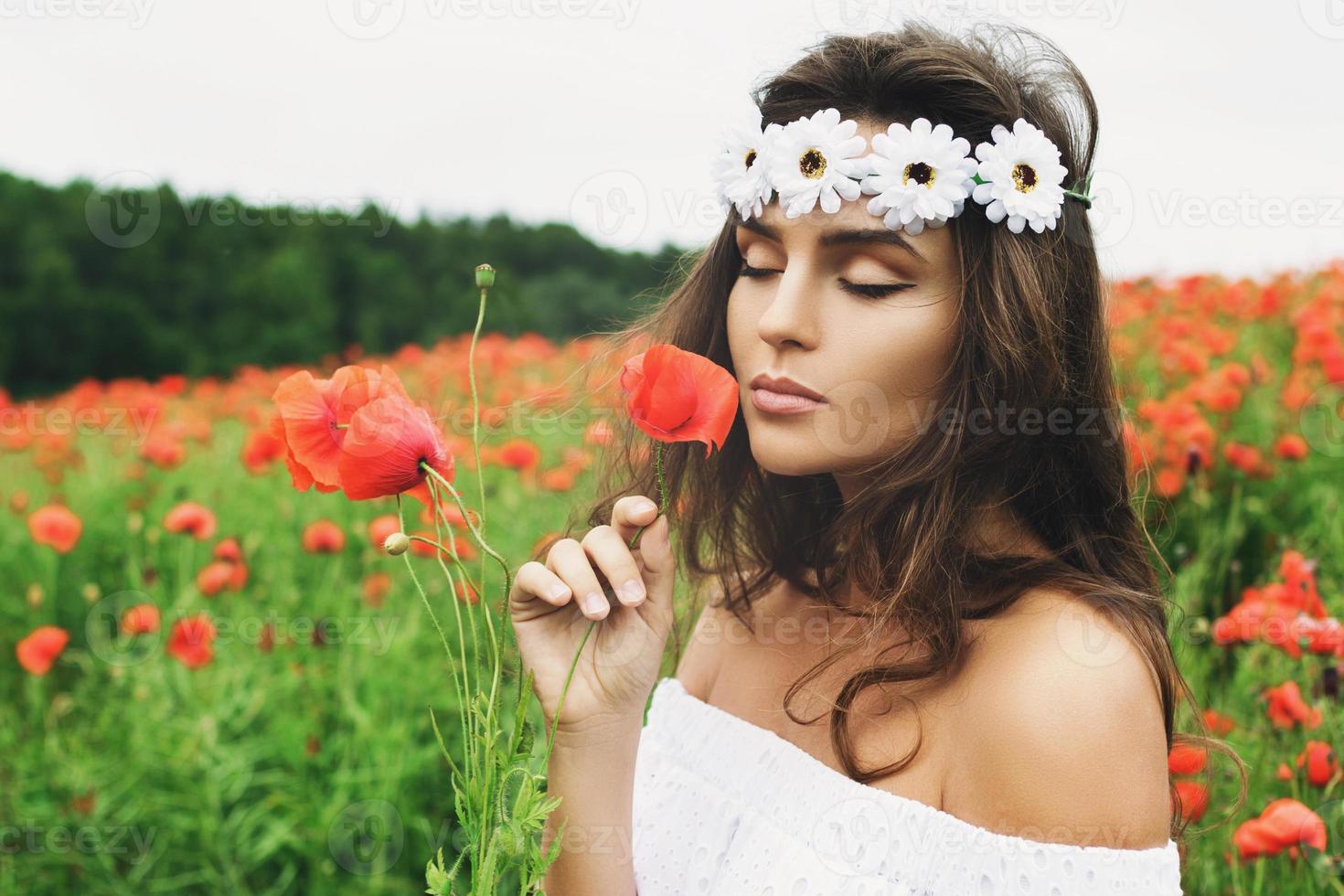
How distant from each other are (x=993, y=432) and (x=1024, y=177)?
29cm

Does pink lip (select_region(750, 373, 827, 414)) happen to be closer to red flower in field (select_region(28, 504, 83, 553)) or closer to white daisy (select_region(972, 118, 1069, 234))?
white daisy (select_region(972, 118, 1069, 234))

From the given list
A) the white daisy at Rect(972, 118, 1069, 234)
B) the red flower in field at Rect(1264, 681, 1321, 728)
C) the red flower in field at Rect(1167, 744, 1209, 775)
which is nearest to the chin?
the white daisy at Rect(972, 118, 1069, 234)

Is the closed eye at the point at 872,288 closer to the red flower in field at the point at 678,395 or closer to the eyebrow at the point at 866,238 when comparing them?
the eyebrow at the point at 866,238

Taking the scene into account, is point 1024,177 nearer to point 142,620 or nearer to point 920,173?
point 920,173

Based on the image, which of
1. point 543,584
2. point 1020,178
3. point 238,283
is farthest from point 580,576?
point 238,283

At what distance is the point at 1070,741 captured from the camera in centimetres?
102

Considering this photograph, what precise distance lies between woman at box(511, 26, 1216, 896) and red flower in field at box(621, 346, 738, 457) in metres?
0.11

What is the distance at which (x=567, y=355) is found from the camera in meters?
5.75

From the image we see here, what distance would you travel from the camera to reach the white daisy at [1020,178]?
3.85ft

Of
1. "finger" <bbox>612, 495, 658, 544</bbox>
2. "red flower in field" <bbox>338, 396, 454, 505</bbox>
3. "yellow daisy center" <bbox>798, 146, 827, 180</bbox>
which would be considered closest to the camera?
"red flower in field" <bbox>338, 396, 454, 505</bbox>

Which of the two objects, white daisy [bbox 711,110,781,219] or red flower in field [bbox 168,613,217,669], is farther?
red flower in field [bbox 168,613,217,669]

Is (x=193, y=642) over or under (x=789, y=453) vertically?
under

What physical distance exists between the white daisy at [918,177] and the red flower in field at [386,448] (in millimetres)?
561

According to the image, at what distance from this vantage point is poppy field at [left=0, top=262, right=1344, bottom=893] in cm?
187
